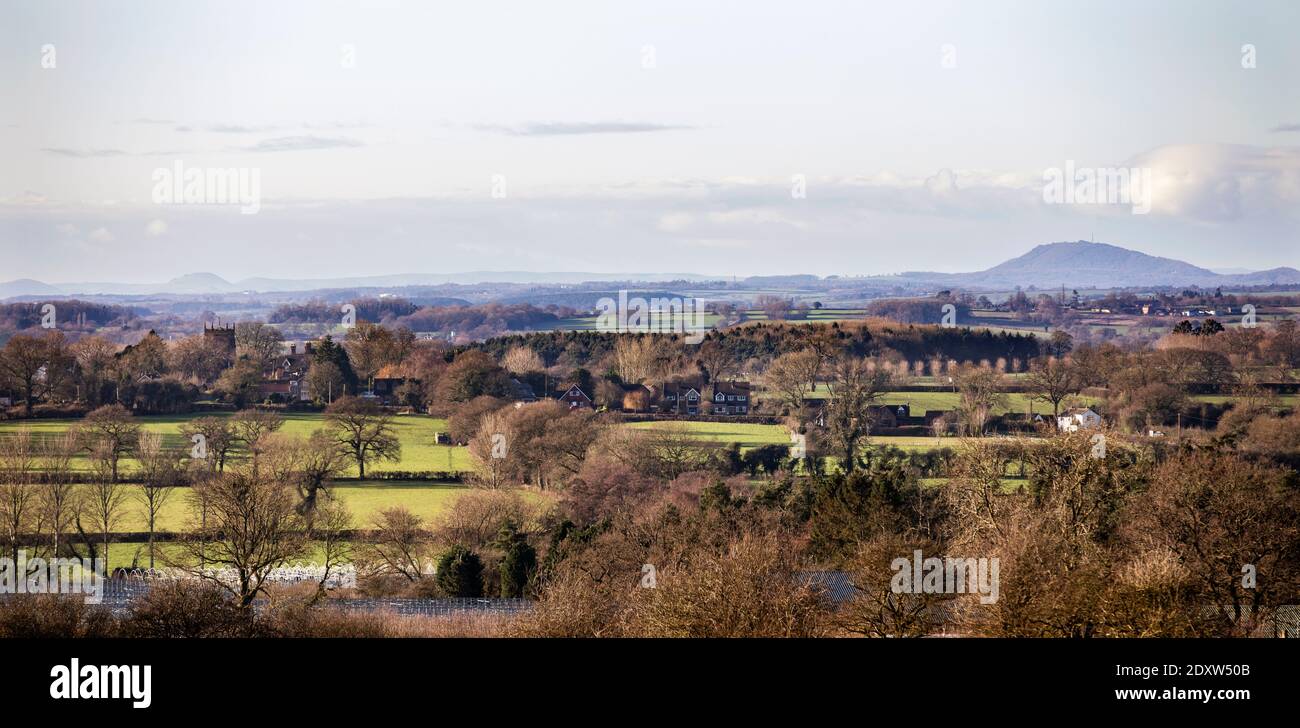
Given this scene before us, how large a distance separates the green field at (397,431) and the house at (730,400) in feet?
24.8

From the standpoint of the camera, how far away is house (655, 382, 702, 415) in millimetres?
31719

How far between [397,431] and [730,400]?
31.7ft

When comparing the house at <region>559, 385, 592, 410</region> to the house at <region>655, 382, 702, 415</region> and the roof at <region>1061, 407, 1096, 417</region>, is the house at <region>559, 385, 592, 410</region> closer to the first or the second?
the house at <region>655, 382, 702, 415</region>

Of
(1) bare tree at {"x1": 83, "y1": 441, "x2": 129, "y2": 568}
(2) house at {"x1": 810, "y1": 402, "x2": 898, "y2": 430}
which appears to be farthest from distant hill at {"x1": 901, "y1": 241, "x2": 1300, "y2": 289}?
(1) bare tree at {"x1": 83, "y1": 441, "x2": 129, "y2": 568}

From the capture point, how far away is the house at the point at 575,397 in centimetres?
3138

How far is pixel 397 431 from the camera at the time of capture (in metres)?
26.4

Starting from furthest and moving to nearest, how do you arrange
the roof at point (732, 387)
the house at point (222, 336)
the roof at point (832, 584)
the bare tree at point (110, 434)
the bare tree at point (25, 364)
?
the house at point (222, 336), the roof at point (732, 387), the bare tree at point (25, 364), the bare tree at point (110, 434), the roof at point (832, 584)

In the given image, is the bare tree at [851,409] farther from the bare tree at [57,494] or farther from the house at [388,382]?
the bare tree at [57,494]

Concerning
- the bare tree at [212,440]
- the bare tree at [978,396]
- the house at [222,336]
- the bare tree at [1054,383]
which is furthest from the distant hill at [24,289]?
the bare tree at [1054,383]

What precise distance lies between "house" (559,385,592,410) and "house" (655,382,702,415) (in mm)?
2001

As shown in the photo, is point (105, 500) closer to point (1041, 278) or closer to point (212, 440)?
point (212, 440)

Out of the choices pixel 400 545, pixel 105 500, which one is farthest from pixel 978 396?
pixel 105 500
